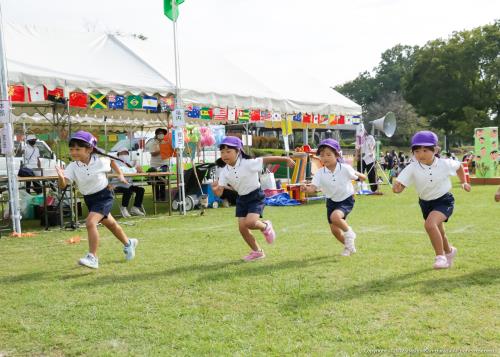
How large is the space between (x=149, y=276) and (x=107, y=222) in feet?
3.62

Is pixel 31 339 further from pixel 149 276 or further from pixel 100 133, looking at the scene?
pixel 100 133

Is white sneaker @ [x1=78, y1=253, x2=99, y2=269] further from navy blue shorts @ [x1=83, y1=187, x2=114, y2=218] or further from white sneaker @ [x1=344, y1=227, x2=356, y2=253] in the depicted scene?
white sneaker @ [x1=344, y1=227, x2=356, y2=253]

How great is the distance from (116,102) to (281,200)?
4.80 metres

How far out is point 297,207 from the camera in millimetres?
12562

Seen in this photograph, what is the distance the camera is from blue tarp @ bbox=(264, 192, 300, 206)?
13205mm

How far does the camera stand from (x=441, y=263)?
17.8 feet

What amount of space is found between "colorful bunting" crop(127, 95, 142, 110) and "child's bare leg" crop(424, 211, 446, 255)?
6826 millimetres

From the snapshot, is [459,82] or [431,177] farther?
[459,82]

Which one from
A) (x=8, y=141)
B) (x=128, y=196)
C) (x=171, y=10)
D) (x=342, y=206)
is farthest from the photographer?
(x=128, y=196)

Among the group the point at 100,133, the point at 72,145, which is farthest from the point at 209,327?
the point at 100,133

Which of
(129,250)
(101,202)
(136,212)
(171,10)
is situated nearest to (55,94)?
(171,10)

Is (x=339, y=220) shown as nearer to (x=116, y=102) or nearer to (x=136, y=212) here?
(x=116, y=102)

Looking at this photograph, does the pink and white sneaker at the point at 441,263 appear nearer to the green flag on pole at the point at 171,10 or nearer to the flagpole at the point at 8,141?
the flagpole at the point at 8,141

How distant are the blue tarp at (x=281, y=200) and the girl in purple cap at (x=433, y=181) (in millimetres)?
7524
